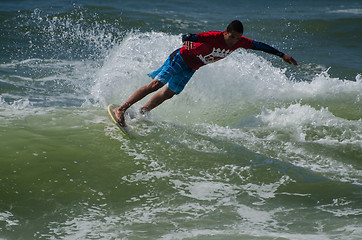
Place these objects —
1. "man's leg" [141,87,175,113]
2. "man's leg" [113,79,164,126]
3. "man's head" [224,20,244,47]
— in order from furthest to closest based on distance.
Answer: "man's leg" [141,87,175,113] → "man's leg" [113,79,164,126] → "man's head" [224,20,244,47]

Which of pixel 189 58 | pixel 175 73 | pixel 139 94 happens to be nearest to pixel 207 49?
pixel 189 58

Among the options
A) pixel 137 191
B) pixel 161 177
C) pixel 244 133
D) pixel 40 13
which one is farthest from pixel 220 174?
pixel 40 13

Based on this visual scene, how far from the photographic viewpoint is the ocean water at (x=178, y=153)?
3.92m

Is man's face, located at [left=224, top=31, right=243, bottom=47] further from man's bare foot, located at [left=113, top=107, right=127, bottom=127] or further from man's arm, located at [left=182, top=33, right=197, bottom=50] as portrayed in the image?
man's bare foot, located at [left=113, top=107, right=127, bottom=127]

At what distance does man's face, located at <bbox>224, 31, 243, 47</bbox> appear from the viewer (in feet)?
17.3

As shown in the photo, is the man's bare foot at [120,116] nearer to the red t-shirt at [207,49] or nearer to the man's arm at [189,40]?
the red t-shirt at [207,49]

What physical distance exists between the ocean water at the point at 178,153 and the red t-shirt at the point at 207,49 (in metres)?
1.02

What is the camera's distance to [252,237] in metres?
3.69

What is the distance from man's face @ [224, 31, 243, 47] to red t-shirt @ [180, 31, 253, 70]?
7cm

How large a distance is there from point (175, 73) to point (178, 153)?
1.09m

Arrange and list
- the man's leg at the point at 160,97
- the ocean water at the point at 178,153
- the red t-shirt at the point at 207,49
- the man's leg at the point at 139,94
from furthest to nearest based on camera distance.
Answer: the man's leg at the point at 160,97
the man's leg at the point at 139,94
the red t-shirt at the point at 207,49
the ocean water at the point at 178,153

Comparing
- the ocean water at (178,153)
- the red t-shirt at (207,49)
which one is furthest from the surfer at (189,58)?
the ocean water at (178,153)

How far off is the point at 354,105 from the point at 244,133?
2.85 m

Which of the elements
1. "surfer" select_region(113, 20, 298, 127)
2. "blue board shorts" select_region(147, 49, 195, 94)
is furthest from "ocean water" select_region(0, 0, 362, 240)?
"blue board shorts" select_region(147, 49, 195, 94)
